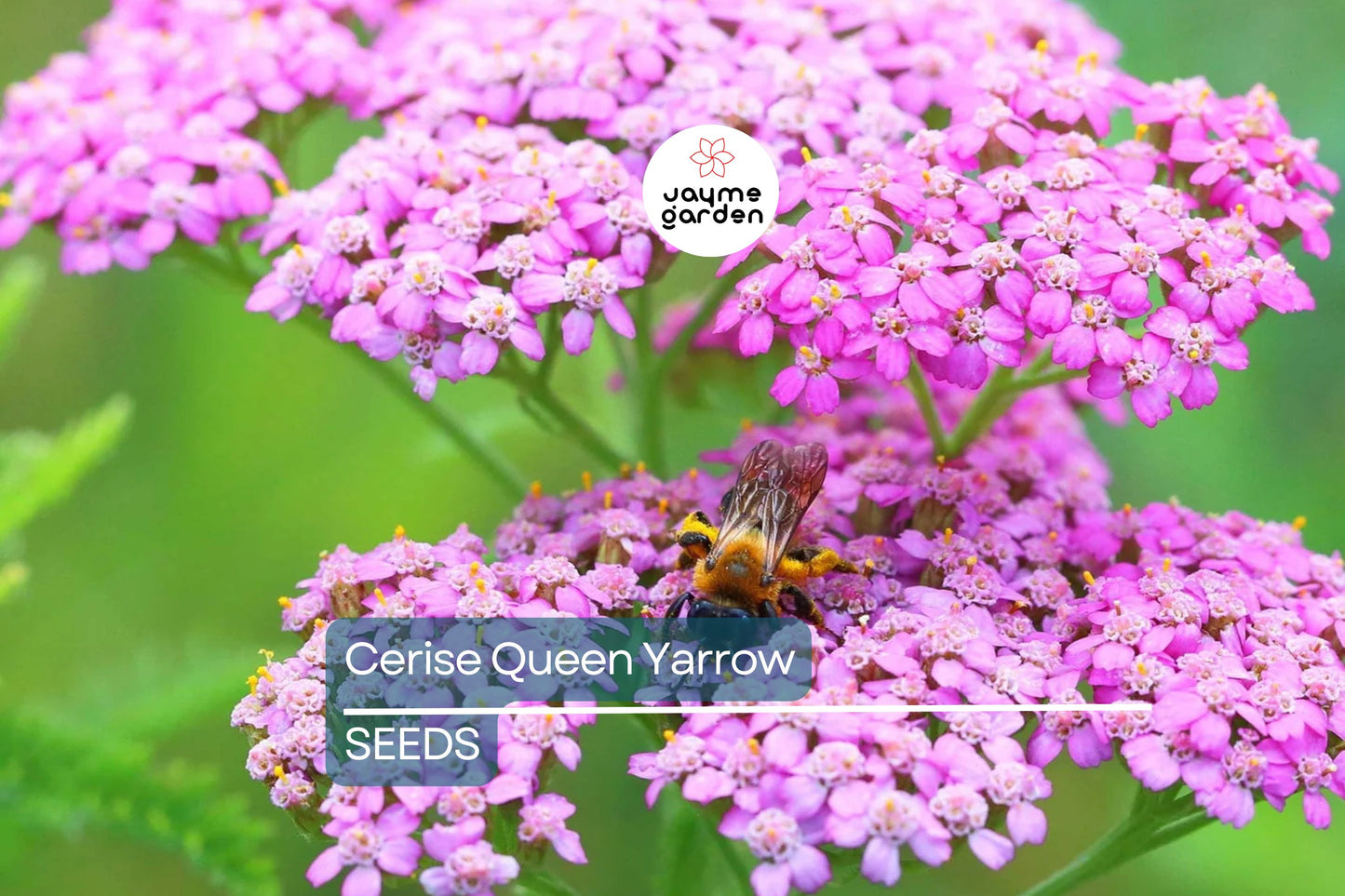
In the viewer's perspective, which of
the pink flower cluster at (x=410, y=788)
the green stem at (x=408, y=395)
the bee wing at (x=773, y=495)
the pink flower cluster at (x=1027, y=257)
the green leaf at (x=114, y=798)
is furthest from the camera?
the green stem at (x=408, y=395)

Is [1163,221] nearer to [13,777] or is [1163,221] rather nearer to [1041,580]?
[1041,580]

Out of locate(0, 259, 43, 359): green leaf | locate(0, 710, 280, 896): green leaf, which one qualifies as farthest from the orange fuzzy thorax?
locate(0, 259, 43, 359): green leaf

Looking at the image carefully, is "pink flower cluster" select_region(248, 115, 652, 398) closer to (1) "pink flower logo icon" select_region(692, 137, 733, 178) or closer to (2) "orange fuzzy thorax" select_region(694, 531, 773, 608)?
(1) "pink flower logo icon" select_region(692, 137, 733, 178)

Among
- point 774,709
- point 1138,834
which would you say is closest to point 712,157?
point 774,709

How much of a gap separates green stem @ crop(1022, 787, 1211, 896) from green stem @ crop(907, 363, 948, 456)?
0.66m

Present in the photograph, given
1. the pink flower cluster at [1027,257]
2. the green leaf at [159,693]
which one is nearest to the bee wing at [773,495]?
the pink flower cluster at [1027,257]

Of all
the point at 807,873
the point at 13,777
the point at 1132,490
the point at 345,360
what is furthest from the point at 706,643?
the point at 345,360

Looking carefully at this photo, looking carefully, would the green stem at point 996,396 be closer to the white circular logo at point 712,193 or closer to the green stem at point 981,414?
the green stem at point 981,414

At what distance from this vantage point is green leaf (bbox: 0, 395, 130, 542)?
86.2 inches

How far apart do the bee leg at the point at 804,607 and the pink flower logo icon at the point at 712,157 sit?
0.60 m

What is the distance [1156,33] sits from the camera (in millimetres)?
3373

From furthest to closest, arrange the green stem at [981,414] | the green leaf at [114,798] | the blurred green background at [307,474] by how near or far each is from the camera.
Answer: the blurred green background at [307,474], the green stem at [981,414], the green leaf at [114,798]

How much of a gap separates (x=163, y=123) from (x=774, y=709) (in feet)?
4.64

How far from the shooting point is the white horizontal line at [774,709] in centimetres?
158
